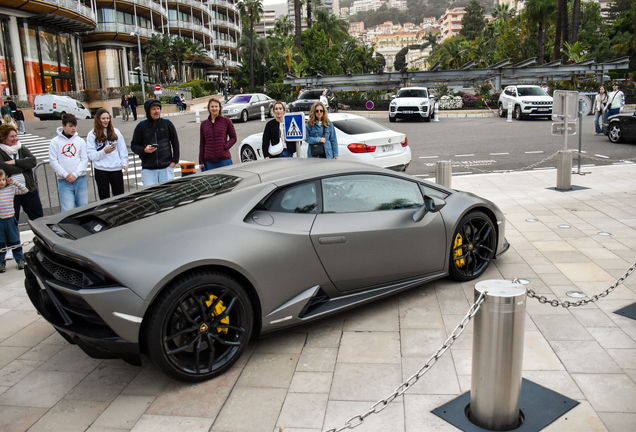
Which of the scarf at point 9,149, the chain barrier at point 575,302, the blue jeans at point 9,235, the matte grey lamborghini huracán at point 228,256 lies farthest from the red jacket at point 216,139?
the chain barrier at point 575,302

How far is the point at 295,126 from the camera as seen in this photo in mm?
7703

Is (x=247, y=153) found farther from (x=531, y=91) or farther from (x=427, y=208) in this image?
(x=531, y=91)

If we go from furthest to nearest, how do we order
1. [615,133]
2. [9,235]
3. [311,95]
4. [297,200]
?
1. [311,95]
2. [615,133]
3. [9,235]
4. [297,200]

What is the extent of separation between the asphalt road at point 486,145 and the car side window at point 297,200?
8.13 m

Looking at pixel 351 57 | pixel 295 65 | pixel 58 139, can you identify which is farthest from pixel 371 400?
pixel 351 57

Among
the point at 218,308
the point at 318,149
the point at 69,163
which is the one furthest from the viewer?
the point at 318,149

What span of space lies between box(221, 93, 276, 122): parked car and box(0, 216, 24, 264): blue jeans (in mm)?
21987

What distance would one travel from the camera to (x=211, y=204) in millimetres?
4047

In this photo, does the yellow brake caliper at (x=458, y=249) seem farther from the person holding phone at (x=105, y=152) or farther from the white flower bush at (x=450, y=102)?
the white flower bush at (x=450, y=102)

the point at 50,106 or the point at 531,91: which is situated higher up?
the point at 50,106

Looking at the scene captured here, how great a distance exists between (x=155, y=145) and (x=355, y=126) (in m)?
4.28

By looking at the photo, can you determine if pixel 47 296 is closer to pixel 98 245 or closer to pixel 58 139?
pixel 98 245

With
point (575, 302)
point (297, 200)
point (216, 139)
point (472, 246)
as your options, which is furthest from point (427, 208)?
point (216, 139)

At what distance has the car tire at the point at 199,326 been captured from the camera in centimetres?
349
